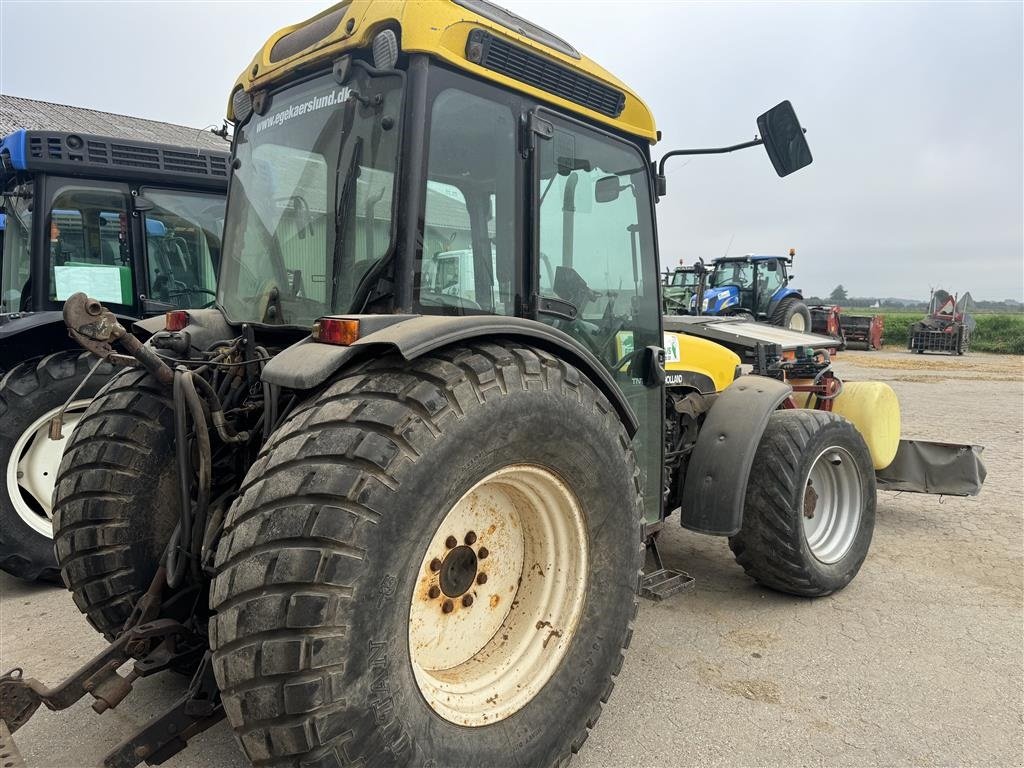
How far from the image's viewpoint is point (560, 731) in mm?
2295

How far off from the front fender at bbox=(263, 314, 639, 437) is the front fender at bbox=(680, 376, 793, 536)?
4.94 feet

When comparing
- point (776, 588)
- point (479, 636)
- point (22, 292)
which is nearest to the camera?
point (479, 636)

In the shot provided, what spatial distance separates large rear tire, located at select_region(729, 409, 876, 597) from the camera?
12.1 ft

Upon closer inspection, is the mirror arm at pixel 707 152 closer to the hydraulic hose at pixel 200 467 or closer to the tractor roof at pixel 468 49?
the tractor roof at pixel 468 49

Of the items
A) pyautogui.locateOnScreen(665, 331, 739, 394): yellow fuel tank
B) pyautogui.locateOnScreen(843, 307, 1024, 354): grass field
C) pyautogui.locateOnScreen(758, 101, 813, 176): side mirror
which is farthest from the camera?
pyautogui.locateOnScreen(843, 307, 1024, 354): grass field

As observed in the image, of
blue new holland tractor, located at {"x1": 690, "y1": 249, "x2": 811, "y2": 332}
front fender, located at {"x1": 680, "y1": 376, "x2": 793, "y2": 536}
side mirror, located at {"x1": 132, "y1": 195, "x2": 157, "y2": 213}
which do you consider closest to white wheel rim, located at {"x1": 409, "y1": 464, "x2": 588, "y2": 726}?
front fender, located at {"x1": 680, "y1": 376, "x2": 793, "y2": 536}

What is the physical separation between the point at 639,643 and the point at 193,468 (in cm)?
218

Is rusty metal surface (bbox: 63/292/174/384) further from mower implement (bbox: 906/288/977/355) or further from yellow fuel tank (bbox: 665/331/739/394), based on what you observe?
mower implement (bbox: 906/288/977/355)

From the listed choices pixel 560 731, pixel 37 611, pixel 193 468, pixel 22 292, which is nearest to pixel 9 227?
pixel 22 292

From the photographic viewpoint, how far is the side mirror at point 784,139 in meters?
3.06

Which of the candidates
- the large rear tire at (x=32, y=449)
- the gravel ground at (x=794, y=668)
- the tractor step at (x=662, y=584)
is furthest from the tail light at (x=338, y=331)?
the large rear tire at (x=32, y=449)

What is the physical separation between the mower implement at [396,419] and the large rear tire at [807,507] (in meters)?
0.77

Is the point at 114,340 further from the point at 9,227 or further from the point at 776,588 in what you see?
the point at 9,227

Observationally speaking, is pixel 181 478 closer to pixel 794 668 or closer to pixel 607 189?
pixel 607 189
